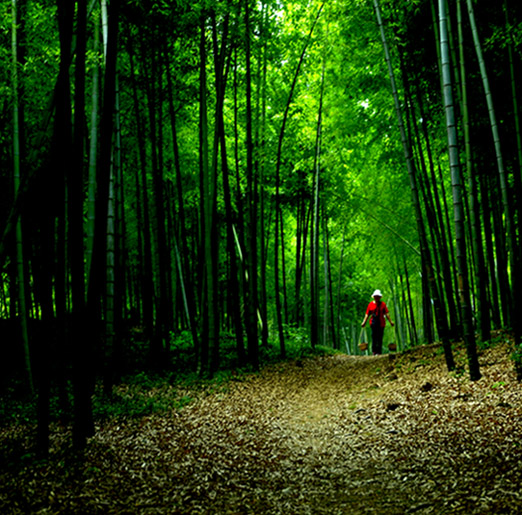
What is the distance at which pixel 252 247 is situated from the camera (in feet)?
25.0

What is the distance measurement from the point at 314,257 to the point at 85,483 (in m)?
8.12

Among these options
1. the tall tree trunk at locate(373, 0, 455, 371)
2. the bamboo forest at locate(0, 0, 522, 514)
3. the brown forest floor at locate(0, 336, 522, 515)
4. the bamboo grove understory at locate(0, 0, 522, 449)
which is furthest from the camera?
the tall tree trunk at locate(373, 0, 455, 371)

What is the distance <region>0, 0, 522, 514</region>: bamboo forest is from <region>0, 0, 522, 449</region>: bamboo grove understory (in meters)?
0.03

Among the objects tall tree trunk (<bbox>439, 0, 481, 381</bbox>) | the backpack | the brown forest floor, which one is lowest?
the brown forest floor

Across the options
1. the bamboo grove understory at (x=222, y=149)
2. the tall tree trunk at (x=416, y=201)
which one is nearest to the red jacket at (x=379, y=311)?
the bamboo grove understory at (x=222, y=149)

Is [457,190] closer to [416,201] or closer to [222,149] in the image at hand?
[416,201]

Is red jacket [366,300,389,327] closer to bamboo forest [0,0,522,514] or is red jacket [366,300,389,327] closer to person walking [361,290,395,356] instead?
person walking [361,290,395,356]

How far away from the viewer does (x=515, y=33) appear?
15.4ft

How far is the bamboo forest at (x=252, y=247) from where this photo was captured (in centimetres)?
268

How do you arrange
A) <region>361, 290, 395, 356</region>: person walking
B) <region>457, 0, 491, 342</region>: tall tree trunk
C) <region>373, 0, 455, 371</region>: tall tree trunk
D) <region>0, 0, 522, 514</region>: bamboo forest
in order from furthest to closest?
<region>361, 290, 395, 356</region>: person walking < <region>373, 0, 455, 371</region>: tall tree trunk < <region>457, 0, 491, 342</region>: tall tree trunk < <region>0, 0, 522, 514</region>: bamboo forest

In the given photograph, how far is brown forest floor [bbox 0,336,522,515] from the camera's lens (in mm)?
2236

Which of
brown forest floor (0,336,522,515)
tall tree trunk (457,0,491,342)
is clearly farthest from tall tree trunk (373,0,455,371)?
tall tree trunk (457,0,491,342)

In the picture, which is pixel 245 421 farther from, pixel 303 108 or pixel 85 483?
pixel 303 108

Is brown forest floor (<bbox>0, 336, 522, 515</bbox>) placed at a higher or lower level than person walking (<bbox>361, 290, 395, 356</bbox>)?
lower
